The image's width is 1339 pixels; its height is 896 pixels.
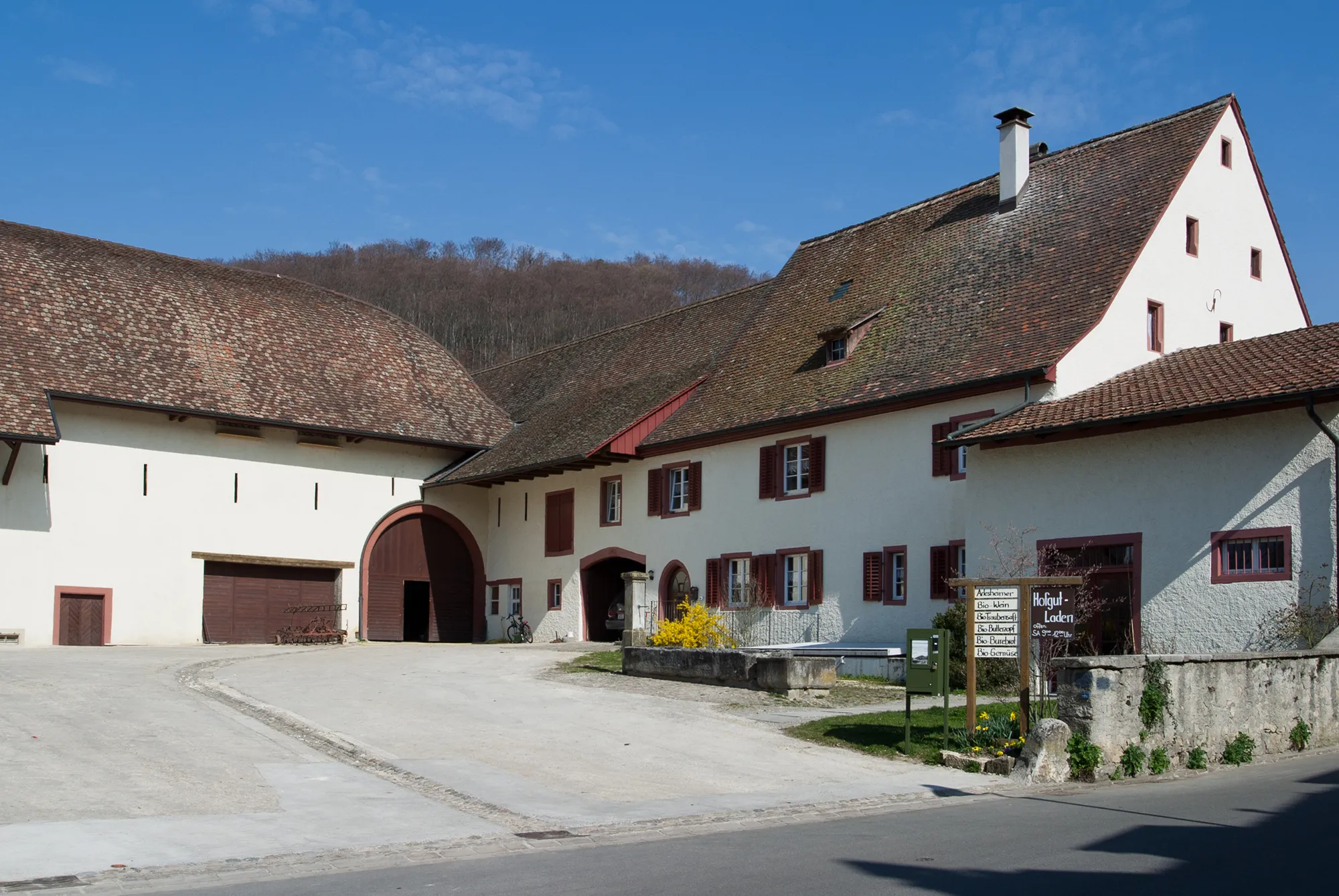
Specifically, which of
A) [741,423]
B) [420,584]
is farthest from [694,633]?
[420,584]

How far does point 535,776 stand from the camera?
501 inches

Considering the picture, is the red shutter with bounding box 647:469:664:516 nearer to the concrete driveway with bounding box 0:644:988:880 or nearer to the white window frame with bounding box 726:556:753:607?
the white window frame with bounding box 726:556:753:607

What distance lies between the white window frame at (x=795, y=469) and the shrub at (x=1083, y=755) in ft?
46.6

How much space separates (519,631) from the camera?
114 feet

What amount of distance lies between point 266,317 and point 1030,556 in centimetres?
2234

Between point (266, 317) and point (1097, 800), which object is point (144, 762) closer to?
point (1097, 800)

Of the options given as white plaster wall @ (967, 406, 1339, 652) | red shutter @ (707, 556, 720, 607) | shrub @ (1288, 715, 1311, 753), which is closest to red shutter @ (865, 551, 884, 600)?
white plaster wall @ (967, 406, 1339, 652)

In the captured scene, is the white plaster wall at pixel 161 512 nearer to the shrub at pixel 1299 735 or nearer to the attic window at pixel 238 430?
the attic window at pixel 238 430

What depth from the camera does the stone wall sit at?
1319 cm

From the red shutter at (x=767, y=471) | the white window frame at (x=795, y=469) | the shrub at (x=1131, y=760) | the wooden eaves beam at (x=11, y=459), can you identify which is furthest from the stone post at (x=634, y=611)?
the wooden eaves beam at (x=11, y=459)

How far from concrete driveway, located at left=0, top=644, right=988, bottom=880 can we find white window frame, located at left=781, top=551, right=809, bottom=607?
6.99 metres

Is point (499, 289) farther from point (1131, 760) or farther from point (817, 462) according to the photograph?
point (1131, 760)

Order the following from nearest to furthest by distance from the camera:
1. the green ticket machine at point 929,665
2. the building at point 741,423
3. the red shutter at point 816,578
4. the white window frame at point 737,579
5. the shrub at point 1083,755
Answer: the shrub at point 1083,755 → the green ticket machine at point 929,665 → the building at point 741,423 → the red shutter at point 816,578 → the white window frame at point 737,579

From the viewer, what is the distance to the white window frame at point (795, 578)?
27062mm
